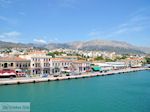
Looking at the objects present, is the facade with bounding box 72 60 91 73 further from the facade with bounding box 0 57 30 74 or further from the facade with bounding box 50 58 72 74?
the facade with bounding box 0 57 30 74

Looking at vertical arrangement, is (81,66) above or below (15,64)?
below

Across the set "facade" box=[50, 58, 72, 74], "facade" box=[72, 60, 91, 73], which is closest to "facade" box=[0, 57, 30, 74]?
"facade" box=[50, 58, 72, 74]

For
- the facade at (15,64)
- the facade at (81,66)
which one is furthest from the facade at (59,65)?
the facade at (15,64)

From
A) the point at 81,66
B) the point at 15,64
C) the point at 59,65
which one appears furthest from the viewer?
the point at 81,66

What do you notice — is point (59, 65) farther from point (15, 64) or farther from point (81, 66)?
point (15, 64)

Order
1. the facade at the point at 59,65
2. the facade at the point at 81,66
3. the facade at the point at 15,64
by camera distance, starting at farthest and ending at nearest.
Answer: the facade at the point at 81,66, the facade at the point at 59,65, the facade at the point at 15,64

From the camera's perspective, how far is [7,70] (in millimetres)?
53125

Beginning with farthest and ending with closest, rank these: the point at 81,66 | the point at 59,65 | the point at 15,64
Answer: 1. the point at 81,66
2. the point at 59,65
3. the point at 15,64

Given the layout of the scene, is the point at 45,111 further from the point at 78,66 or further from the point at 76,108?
the point at 78,66

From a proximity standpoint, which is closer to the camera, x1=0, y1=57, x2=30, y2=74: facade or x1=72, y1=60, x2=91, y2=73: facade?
x1=0, y1=57, x2=30, y2=74: facade

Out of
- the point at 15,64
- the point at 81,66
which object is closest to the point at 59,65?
the point at 81,66

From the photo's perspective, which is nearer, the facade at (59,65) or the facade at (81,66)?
the facade at (59,65)

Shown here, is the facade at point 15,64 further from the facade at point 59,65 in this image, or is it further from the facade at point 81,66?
the facade at point 81,66

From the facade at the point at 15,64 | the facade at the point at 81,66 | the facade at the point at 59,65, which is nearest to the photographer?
the facade at the point at 15,64
